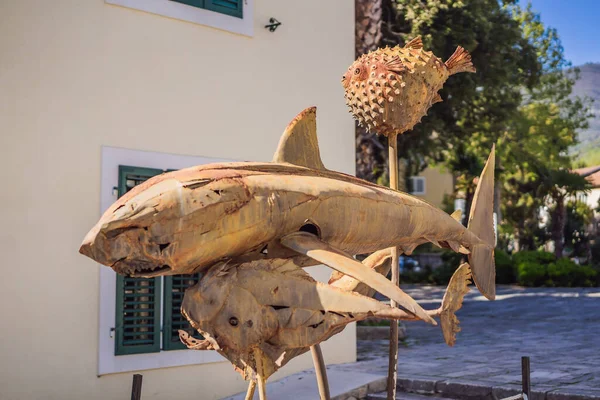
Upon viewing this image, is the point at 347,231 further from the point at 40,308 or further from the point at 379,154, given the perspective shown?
the point at 379,154

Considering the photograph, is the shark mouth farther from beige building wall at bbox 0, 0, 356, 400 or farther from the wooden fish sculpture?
beige building wall at bbox 0, 0, 356, 400

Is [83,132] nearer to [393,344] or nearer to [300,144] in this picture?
[300,144]

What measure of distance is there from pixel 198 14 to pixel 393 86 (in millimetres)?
3815

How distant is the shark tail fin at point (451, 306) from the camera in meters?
4.23

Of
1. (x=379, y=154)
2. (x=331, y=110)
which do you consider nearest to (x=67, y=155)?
(x=331, y=110)

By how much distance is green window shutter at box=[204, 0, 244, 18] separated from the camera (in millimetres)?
8042

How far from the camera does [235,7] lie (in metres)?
8.27

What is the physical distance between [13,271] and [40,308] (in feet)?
1.27

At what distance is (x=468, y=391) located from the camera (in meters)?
7.88

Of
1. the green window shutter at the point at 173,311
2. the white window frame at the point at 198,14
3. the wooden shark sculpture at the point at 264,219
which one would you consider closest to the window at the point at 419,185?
the white window frame at the point at 198,14

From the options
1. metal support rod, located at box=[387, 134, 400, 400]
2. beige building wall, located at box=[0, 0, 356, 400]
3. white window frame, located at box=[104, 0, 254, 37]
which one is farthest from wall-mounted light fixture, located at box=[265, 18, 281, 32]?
metal support rod, located at box=[387, 134, 400, 400]

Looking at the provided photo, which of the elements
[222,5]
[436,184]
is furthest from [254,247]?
[436,184]

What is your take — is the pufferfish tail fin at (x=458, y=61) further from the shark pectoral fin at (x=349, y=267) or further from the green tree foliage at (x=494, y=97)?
the green tree foliage at (x=494, y=97)

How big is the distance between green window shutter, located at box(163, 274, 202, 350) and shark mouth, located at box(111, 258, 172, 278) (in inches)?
159
